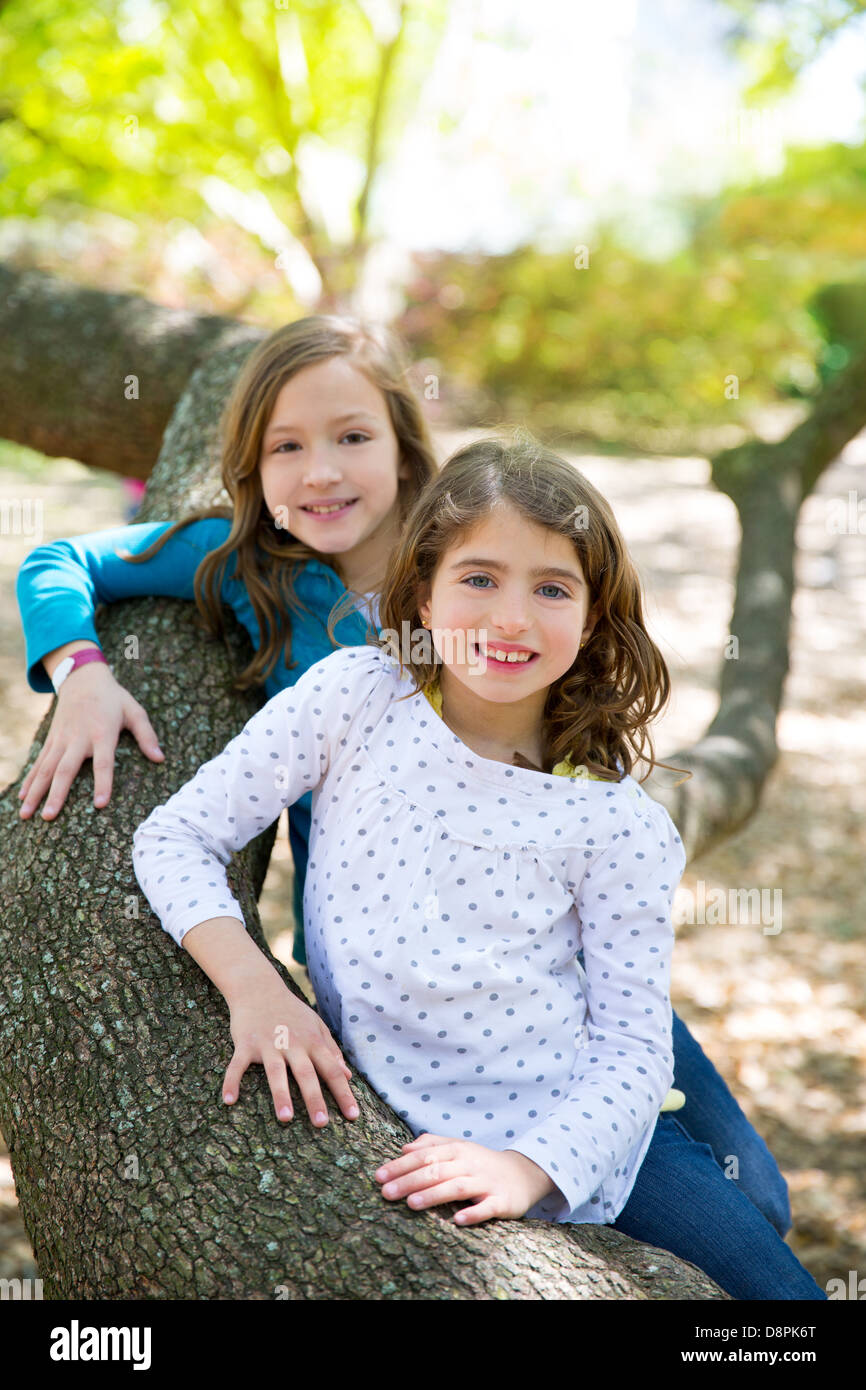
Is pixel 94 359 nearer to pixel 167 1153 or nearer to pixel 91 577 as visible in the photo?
pixel 91 577

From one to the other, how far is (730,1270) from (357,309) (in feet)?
27.5

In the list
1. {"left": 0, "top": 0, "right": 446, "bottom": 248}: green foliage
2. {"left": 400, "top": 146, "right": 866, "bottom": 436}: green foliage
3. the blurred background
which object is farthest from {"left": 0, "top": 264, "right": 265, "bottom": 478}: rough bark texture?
{"left": 400, "top": 146, "right": 866, "bottom": 436}: green foliage

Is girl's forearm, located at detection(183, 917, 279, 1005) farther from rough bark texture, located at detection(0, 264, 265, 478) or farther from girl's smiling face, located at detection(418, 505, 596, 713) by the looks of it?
rough bark texture, located at detection(0, 264, 265, 478)

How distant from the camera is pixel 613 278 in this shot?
14258 millimetres

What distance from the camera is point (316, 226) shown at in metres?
10.1

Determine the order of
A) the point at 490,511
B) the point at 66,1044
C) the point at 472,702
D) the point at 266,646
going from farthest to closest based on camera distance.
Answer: the point at 266,646
the point at 472,702
the point at 490,511
the point at 66,1044

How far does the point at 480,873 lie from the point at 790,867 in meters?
4.46

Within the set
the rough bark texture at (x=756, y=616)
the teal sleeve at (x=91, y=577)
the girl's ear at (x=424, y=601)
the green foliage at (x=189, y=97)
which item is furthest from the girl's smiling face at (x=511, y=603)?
the green foliage at (x=189, y=97)

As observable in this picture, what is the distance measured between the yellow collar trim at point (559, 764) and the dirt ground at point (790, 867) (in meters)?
0.32

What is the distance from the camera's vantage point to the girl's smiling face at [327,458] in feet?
7.14

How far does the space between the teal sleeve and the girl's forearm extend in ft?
2.54

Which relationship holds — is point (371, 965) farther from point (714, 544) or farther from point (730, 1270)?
point (714, 544)

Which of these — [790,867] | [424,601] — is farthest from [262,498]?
[790,867]
